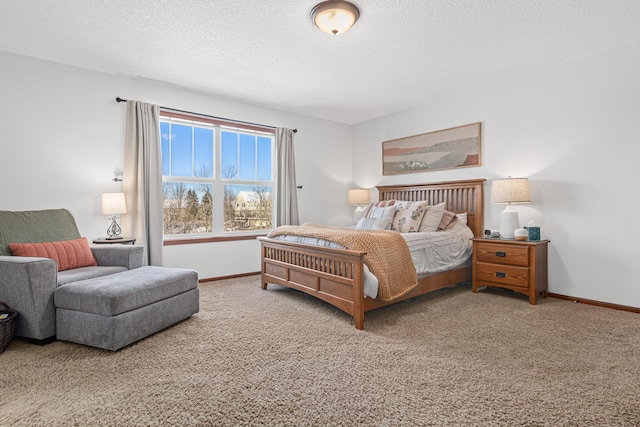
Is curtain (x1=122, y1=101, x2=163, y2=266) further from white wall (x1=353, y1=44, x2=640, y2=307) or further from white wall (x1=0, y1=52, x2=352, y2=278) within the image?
white wall (x1=353, y1=44, x2=640, y2=307)

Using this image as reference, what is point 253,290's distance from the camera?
3930 millimetres

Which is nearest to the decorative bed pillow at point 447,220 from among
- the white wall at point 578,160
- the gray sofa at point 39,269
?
the white wall at point 578,160

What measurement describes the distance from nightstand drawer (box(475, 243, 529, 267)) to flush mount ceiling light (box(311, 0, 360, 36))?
266 cm

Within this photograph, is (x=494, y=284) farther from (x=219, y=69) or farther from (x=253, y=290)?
(x=219, y=69)

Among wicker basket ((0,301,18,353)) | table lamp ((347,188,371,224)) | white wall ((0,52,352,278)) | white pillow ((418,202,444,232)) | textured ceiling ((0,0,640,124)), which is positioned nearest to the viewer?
wicker basket ((0,301,18,353))

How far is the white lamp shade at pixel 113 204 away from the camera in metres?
3.41

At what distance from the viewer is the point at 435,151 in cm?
474

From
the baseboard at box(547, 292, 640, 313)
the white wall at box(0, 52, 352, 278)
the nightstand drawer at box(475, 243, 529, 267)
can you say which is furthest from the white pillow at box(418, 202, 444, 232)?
the white wall at box(0, 52, 352, 278)

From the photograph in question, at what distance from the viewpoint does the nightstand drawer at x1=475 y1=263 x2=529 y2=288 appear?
340 centimetres

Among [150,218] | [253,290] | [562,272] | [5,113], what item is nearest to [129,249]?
[150,218]

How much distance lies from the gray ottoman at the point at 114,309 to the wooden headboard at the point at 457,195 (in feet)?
11.6

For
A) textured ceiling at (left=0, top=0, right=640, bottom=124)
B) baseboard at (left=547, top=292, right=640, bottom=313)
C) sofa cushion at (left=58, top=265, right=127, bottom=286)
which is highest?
textured ceiling at (left=0, top=0, right=640, bottom=124)

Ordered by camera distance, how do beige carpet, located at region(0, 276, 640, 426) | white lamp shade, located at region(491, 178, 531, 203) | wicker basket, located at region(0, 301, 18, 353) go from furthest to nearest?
white lamp shade, located at region(491, 178, 531, 203)
wicker basket, located at region(0, 301, 18, 353)
beige carpet, located at region(0, 276, 640, 426)

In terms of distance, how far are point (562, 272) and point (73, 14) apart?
5.09m
